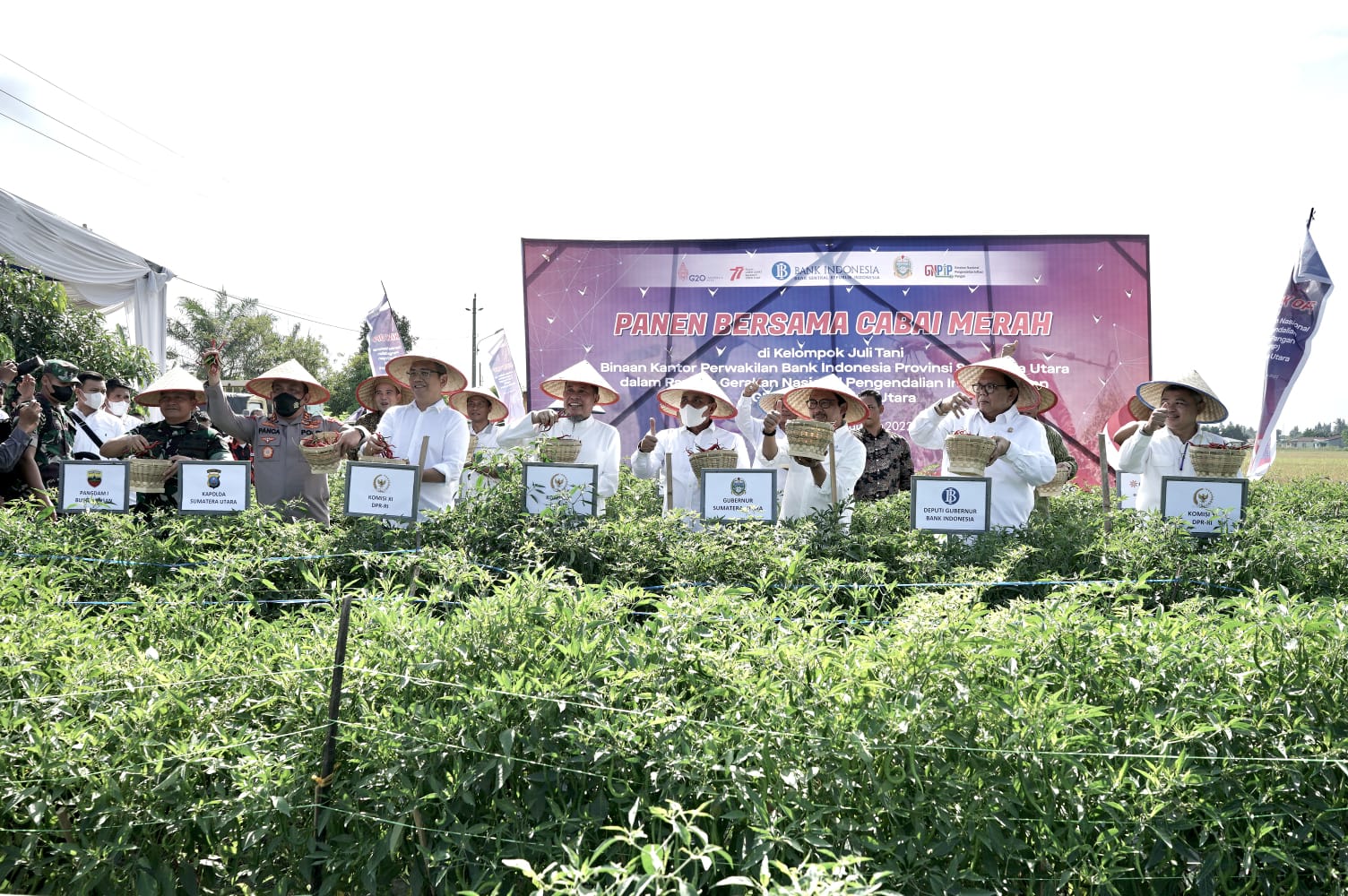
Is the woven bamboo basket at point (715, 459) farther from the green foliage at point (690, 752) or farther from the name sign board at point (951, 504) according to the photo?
the green foliage at point (690, 752)

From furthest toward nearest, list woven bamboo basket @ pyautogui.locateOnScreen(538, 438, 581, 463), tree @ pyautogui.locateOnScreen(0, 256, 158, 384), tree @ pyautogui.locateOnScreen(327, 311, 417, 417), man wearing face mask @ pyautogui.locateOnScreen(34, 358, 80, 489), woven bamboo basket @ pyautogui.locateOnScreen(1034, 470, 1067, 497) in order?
tree @ pyautogui.locateOnScreen(327, 311, 417, 417)
tree @ pyautogui.locateOnScreen(0, 256, 158, 384)
man wearing face mask @ pyautogui.locateOnScreen(34, 358, 80, 489)
woven bamboo basket @ pyautogui.locateOnScreen(1034, 470, 1067, 497)
woven bamboo basket @ pyautogui.locateOnScreen(538, 438, 581, 463)

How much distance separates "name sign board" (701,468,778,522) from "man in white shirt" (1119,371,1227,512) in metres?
1.95

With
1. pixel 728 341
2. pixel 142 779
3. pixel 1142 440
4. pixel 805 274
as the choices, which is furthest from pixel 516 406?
pixel 142 779

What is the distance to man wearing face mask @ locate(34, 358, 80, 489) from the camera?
602 centimetres

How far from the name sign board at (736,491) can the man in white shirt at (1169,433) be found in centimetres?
195

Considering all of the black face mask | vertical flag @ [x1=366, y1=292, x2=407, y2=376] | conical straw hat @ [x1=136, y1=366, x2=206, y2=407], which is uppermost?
vertical flag @ [x1=366, y1=292, x2=407, y2=376]

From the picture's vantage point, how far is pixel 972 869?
1794 mm

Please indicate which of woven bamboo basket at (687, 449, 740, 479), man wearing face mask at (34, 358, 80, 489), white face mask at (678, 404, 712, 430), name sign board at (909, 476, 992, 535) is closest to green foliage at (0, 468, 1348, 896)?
name sign board at (909, 476, 992, 535)

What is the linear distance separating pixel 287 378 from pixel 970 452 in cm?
359

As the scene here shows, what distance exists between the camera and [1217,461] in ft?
13.4

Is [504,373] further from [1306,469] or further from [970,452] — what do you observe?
[1306,469]

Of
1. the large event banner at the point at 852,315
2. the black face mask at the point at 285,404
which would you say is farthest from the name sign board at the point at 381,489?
the large event banner at the point at 852,315

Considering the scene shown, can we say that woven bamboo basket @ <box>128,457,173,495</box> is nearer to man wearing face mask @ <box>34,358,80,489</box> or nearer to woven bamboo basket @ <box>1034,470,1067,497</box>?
man wearing face mask @ <box>34,358,80,489</box>

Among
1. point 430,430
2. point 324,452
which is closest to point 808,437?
point 430,430
